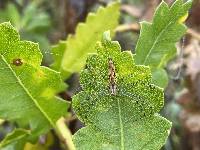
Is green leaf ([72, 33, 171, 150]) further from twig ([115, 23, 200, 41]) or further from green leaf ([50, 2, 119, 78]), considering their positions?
twig ([115, 23, 200, 41])

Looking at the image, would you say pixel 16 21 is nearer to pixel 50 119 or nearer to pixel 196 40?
pixel 196 40

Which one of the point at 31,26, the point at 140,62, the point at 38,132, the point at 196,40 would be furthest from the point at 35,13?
the point at 140,62

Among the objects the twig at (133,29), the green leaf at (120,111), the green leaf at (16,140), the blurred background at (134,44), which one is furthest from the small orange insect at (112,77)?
the twig at (133,29)

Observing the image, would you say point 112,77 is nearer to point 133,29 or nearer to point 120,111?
point 120,111

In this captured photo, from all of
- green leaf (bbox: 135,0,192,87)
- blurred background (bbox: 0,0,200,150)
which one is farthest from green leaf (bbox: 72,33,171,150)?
blurred background (bbox: 0,0,200,150)

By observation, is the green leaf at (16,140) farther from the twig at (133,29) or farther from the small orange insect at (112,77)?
the twig at (133,29)

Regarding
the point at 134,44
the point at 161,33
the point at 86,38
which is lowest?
the point at 134,44

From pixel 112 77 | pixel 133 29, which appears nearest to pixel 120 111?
pixel 112 77
